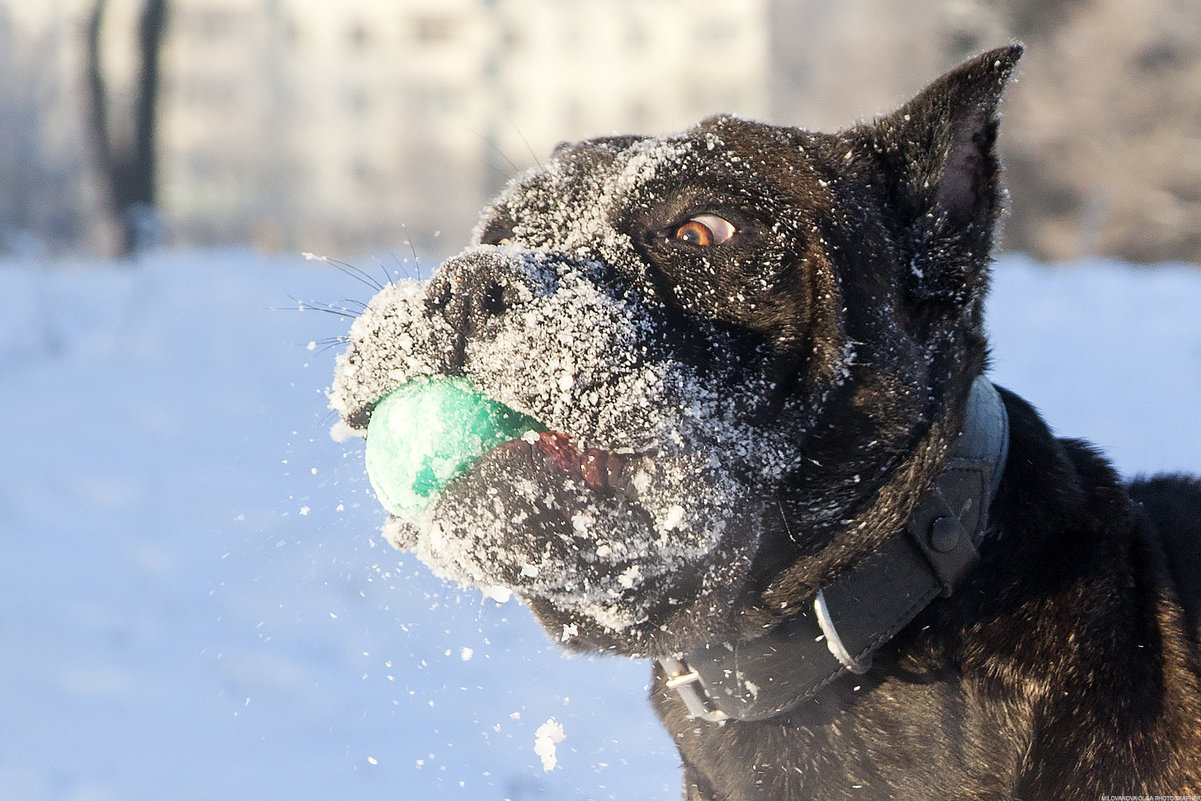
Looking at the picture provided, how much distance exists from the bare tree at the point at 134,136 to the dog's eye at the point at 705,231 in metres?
14.3

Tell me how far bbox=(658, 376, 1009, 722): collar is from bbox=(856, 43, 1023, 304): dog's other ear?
331mm

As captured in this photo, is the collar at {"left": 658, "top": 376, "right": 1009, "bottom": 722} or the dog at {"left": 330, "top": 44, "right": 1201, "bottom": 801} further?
the collar at {"left": 658, "top": 376, "right": 1009, "bottom": 722}

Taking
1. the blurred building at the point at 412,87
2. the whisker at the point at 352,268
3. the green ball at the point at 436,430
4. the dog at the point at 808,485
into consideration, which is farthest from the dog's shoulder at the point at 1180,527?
the blurred building at the point at 412,87

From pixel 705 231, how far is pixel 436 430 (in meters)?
0.81

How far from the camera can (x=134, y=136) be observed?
1609cm

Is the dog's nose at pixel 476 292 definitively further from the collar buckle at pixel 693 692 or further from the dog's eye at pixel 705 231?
the collar buckle at pixel 693 692

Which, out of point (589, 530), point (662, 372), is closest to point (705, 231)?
point (662, 372)

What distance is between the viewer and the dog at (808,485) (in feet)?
7.40

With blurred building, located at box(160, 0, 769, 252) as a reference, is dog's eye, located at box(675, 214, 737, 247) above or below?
below

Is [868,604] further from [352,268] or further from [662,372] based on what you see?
[352,268]

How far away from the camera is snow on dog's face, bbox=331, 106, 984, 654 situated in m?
2.22

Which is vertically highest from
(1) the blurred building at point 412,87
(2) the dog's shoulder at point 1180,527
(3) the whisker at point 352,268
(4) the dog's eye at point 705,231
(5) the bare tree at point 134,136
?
(1) the blurred building at point 412,87

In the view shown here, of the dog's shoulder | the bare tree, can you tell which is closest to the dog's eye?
the dog's shoulder

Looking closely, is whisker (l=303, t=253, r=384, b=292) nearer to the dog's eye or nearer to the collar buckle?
the dog's eye
